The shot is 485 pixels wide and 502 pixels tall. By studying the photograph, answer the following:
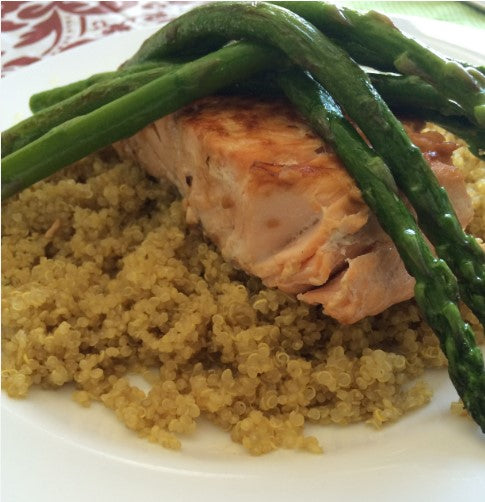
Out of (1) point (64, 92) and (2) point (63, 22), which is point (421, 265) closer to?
(1) point (64, 92)

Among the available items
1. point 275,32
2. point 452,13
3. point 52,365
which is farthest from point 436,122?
point 452,13

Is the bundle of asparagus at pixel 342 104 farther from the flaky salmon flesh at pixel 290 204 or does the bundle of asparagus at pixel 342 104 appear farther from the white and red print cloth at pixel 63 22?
the white and red print cloth at pixel 63 22

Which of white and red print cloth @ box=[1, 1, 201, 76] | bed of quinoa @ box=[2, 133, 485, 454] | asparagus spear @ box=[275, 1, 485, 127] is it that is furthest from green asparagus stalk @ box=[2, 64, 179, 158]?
white and red print cloth @ box=[1, 1, 201, 76]

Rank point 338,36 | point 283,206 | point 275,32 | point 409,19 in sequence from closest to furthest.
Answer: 1. point 283,206
2. point 275,32
3. point 338,36
4. point 409,19

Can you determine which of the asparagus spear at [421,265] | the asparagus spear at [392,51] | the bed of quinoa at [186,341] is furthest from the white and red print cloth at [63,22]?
the asparagus spear at [421,265]

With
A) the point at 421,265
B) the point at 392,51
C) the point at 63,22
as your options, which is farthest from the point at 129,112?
the point at 63,22

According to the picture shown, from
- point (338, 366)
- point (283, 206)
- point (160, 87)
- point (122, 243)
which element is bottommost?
point (338, 366)

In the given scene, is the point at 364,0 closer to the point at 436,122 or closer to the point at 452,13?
the point at 452,13
